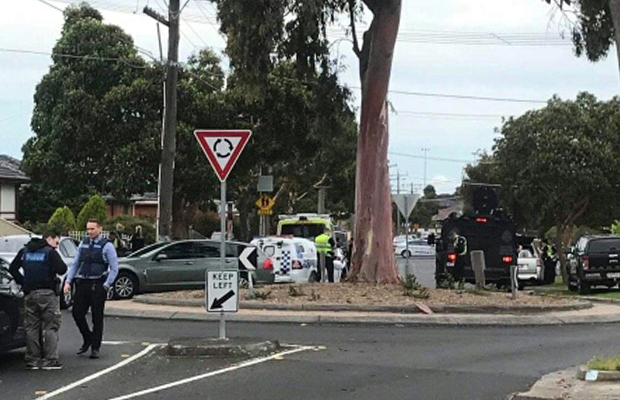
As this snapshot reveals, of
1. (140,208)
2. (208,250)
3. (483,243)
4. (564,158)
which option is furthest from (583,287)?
(140,208)

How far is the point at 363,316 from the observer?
54.2 ft

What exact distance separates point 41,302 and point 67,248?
8.89 meters

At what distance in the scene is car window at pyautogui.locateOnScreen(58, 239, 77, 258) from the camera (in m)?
19.6

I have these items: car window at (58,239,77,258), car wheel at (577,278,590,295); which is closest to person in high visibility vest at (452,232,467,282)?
car wheel at (577,278,590,295)

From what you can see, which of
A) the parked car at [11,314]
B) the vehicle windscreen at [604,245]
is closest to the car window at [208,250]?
the parked car at [11,314]

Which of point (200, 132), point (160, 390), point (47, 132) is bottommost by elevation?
point (160, 390)

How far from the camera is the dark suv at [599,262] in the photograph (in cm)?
2734

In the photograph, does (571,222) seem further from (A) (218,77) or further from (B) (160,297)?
(B) (160,297)

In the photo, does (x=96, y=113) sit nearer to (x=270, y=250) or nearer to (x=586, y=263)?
(x=270, y=250)

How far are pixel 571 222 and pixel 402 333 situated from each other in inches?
971

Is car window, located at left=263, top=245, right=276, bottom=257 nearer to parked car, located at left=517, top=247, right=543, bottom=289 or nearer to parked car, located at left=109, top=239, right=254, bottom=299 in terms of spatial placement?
parked car, located at left=109, top=239, right=254, bottom=299

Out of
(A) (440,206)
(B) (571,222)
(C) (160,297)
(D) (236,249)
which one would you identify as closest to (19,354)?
(C) (160,297)

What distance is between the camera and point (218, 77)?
35.4 metres

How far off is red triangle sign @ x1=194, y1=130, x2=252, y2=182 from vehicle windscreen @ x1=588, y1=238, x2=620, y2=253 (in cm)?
1757
